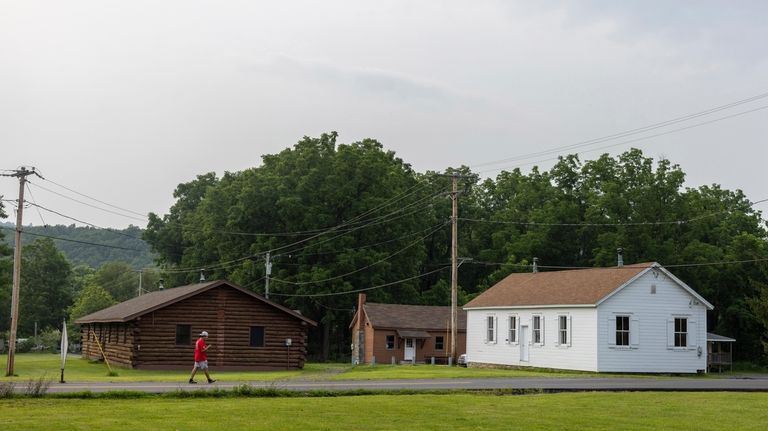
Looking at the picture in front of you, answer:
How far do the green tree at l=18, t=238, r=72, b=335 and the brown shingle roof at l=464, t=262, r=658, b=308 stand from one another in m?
77.8

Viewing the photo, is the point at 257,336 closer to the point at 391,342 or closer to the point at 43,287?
the point at 391,342

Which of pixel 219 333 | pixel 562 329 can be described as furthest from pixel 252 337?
pixel 562 329

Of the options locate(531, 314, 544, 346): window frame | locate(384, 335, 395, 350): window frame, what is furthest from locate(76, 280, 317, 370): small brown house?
locate(384, 335, 395, 350): window frame

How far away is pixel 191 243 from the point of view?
298 feet

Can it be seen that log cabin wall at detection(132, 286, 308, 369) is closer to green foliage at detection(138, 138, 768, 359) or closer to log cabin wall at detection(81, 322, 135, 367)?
log cabin wall at detection(81, 322, 135, 367)

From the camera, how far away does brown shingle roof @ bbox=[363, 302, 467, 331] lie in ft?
221

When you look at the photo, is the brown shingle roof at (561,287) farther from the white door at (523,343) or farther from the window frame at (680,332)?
the window frame at (680,332)

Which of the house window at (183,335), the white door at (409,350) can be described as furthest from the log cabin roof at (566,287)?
the house window at (183,335)

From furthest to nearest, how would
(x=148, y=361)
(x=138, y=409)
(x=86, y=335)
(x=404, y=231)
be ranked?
(x=404, y=231), (x=86, y=335), (x=148, y=361), (x=138, y=409)

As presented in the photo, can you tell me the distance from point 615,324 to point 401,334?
24.8 meters

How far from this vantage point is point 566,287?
48.1 meters

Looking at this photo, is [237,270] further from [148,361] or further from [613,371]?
[613,371]

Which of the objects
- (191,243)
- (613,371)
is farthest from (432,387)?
(191,243)

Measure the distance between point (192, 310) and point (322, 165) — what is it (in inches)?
1226
